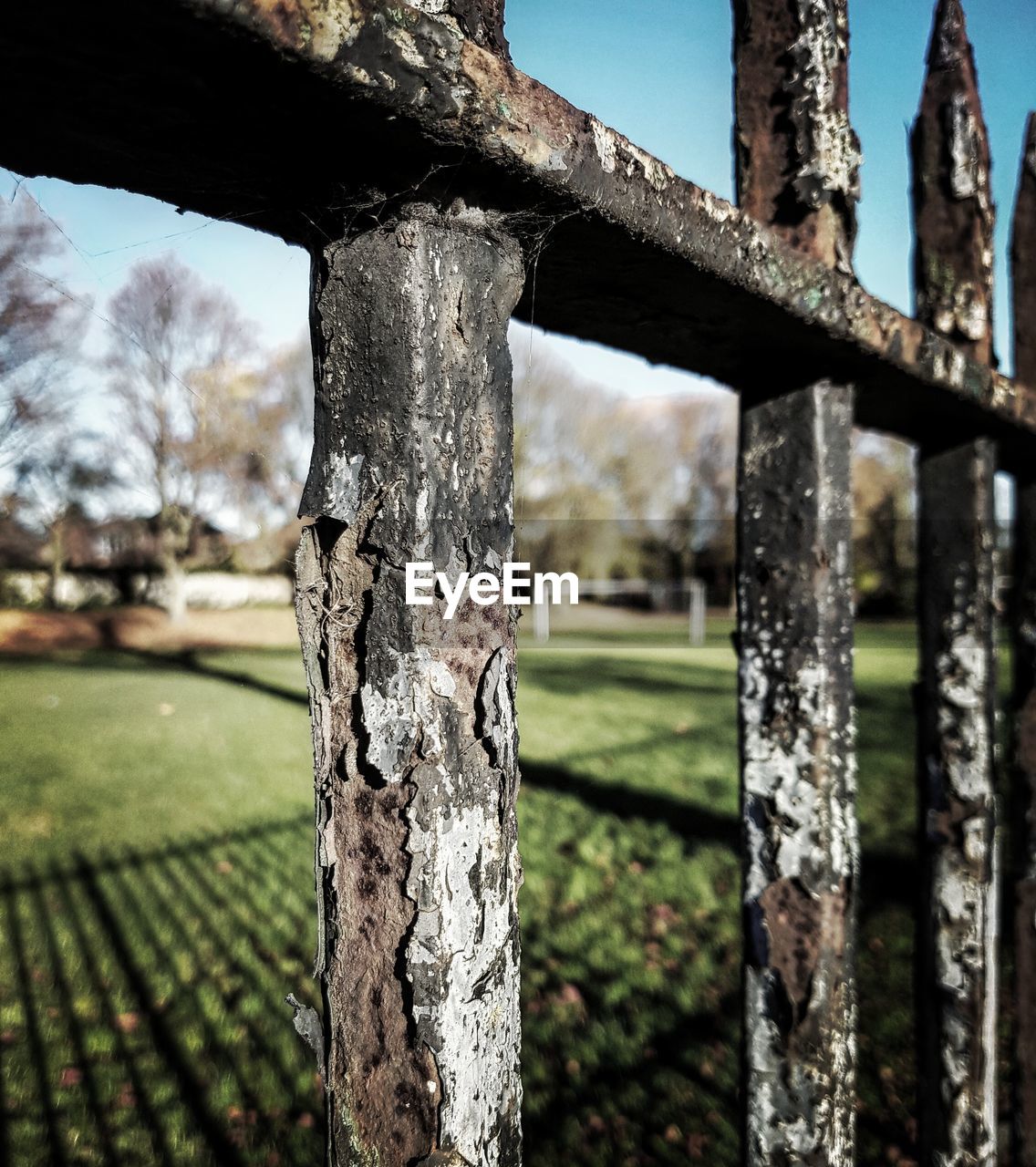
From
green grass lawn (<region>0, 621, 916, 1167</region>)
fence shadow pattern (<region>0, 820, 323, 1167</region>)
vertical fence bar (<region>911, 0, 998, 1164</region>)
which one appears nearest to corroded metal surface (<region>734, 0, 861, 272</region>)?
vertical fence bar (<region>911, 0, 998, 1164</region>)

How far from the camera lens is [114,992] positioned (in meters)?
3.86

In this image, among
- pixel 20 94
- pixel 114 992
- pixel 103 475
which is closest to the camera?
pixel 20 94

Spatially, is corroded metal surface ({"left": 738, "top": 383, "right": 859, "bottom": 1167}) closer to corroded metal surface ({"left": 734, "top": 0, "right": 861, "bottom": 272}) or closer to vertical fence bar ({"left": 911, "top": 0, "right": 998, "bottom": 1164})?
corroded metal surface ({"left": 734, "top": 0, "right": 861, "bottom": 272})

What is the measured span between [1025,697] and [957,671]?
0.94 meters

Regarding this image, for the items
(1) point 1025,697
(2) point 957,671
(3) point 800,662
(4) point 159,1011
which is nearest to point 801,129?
(3) point 800,662

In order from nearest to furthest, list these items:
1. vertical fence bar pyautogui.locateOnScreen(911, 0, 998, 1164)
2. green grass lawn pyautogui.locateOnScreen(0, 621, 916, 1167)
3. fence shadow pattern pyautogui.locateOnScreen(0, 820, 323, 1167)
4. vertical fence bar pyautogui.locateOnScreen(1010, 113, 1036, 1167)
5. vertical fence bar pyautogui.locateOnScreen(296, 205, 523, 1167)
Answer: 1. vertical fence bar pyautogui.locateOnScreen(296, 205, 523, 1167)
2. vertical fence bar pyautogui.locateOnScreen(911, 0, 998, 1164)
3. vertical fence bar pyautogui.locateOnScreen(1010, 113, 1036, 1167)
4. fence shadow pattern pyautogui.locateOnScreen(0, 820, 323, 1167)
5. green grass lawn pyautogui.locateOnScreen(0, 621, 916, 1167)

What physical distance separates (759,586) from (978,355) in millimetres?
1170

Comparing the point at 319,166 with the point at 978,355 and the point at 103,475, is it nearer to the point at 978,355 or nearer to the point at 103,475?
the point at 978,355

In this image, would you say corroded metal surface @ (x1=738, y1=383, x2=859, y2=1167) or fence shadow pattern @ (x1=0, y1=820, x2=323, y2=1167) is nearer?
corroded metal surface @ (x1=738, y1=383, x2=859, y2=1167)

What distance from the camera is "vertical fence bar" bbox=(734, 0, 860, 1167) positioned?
1578 mm

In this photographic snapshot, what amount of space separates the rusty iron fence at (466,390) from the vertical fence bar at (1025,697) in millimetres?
1639

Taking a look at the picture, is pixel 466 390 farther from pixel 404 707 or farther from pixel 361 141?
pixel 404 707

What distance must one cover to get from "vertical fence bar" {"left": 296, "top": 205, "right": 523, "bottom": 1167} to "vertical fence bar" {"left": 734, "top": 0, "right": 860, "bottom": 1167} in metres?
0.87

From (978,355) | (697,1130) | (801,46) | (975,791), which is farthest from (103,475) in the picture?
(697,1130)
